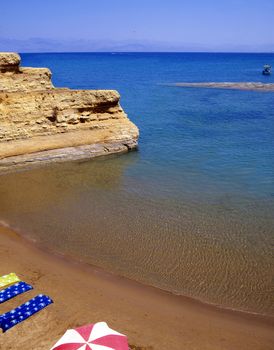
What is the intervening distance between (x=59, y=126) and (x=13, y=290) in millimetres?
14459

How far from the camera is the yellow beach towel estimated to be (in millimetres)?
11473

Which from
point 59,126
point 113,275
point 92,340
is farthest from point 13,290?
point 59,126

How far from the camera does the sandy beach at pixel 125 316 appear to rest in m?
9.38

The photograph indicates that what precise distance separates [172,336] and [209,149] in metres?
18.2

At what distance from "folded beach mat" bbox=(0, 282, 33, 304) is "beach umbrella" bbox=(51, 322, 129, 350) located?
109 inches

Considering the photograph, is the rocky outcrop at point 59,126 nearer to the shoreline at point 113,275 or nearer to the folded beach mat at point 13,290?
the shoreline at point 113,275

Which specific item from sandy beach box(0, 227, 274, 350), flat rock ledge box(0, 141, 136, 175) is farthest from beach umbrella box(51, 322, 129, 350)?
flat rock ledge box(0, 141, 136, 175)

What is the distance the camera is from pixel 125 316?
10.3 meters

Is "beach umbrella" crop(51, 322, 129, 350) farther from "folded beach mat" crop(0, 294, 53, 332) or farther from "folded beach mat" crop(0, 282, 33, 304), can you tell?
"folded beach mat" crop(0, 282, 33, 304)

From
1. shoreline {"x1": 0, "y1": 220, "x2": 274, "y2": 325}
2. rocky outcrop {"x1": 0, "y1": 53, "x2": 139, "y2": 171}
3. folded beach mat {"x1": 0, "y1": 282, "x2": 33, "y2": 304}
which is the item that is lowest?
shoreline {"x1": 0, "y1": 220, "x2": 274, "y2": 325}

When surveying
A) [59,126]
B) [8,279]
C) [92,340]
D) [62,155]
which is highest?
[59,126]

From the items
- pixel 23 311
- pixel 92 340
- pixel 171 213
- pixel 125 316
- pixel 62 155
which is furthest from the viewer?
pixel 62 155

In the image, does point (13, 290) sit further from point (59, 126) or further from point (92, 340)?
point (59, 126)

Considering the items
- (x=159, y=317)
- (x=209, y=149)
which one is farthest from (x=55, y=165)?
(x=159, y=317)
